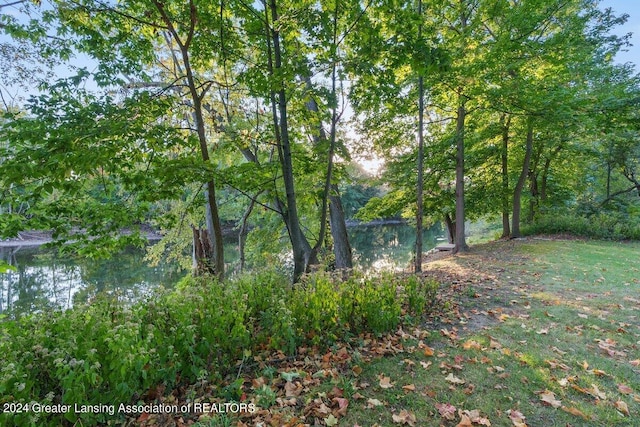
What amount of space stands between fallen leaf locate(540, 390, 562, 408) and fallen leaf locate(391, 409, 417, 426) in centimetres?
106

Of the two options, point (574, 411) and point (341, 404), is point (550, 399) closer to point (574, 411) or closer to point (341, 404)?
point (574, 411)

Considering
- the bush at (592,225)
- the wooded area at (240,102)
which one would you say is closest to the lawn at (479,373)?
the wooded area at (240,102)

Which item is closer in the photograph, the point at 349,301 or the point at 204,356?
the point at 204,356

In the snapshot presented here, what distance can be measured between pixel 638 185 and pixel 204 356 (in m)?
20.4

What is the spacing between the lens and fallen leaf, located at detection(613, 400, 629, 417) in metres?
2.25

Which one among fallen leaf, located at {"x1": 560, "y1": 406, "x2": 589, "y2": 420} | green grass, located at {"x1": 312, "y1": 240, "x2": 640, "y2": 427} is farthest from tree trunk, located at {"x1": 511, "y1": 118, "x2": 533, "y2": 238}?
fallen leaf, located at {"x1": 560, "y1": 406, "x2": 589, "y2": 420}

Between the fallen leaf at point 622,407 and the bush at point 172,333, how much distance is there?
180 centimetres

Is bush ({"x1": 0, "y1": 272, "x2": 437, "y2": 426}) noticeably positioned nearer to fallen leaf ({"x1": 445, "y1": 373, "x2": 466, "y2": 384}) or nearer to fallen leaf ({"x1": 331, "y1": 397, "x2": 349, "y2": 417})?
fallen leaf ({"x1": 331, "y1": 397, "x2": 349, "y2": 417})

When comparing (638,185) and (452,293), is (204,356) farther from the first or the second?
(638,185)

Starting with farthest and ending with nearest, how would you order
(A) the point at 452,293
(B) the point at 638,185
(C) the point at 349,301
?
(B) the point at 638,185
(A) the point at 452,293
(C) the point at 349,301

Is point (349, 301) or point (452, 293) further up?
point (349, 301)

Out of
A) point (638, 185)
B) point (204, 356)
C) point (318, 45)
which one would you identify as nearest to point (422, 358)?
point (204, 356)

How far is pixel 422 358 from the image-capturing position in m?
2.96

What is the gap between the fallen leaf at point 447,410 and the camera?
2.17m
